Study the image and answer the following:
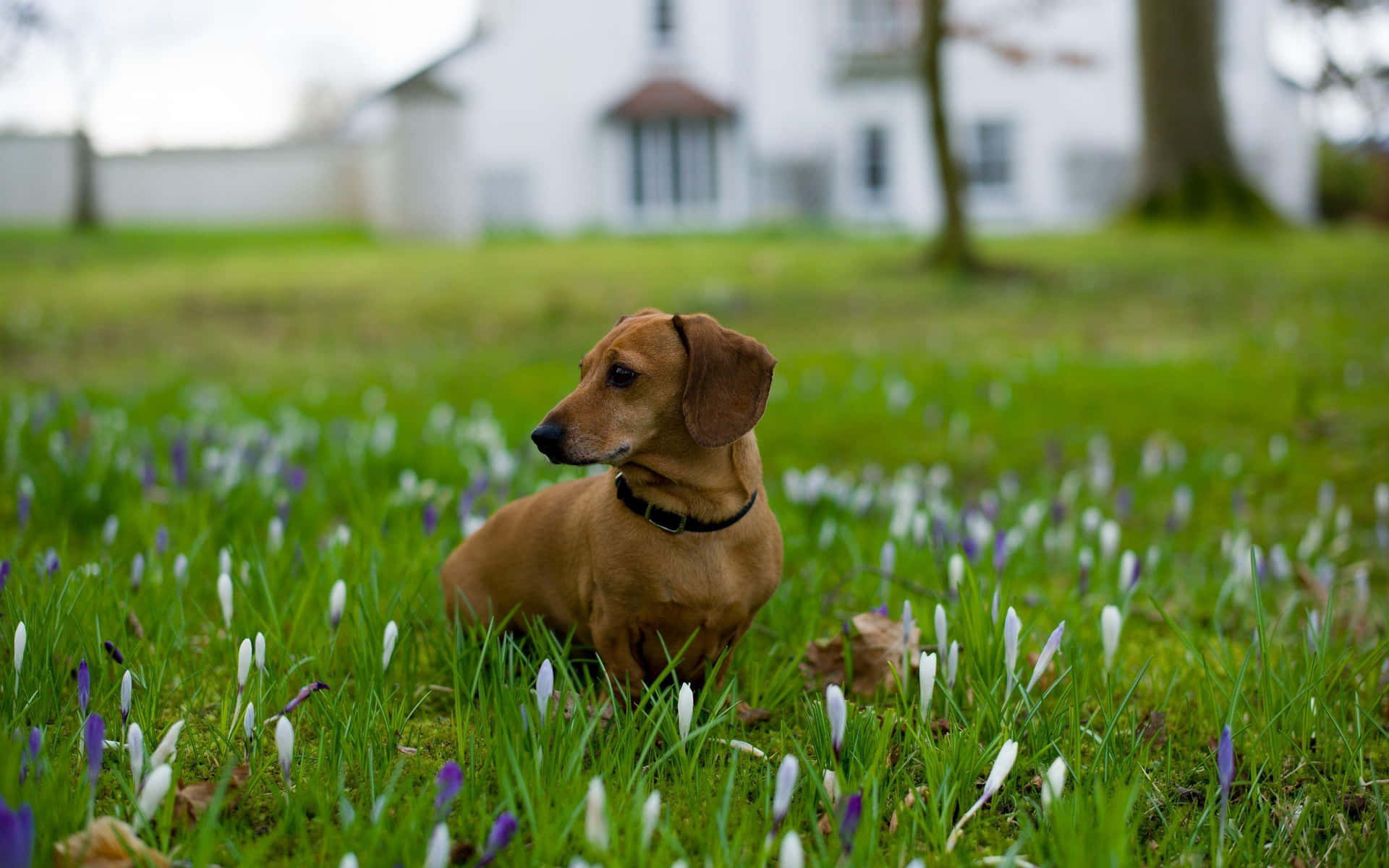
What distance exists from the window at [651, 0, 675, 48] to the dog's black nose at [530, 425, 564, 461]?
1269 inches

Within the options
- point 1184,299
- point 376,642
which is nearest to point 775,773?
point 376,642

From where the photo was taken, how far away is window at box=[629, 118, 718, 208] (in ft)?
106

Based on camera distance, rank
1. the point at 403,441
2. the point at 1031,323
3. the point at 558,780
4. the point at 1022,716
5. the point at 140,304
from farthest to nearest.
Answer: the point at 140,304 → the point at 1031,323 → the point at 403,441 → the point at 1022,716 → the point at 558,780

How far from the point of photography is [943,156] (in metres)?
15.0

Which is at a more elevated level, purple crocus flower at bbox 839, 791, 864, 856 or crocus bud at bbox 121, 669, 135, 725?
crocus bud at bbox 121, 669, 135, 725

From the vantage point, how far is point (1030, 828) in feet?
7.00

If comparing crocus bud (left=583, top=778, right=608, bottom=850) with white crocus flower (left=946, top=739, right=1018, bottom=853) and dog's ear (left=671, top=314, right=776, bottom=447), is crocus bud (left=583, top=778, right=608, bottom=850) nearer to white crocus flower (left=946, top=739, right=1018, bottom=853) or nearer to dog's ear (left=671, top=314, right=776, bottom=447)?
white crocus flower (left=946, top=739, right=1018, bottom=853)

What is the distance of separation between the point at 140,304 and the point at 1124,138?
1118 inches

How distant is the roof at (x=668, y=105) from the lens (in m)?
31.2

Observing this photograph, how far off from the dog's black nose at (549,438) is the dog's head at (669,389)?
47 mm

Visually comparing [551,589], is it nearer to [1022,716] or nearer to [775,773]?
[775,773]

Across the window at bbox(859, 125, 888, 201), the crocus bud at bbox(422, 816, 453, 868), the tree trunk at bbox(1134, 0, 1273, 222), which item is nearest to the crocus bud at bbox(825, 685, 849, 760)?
the crocus bud at bbox(422, 816, 453, 868)

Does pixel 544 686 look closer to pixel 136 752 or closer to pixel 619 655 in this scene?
pixel 619 655

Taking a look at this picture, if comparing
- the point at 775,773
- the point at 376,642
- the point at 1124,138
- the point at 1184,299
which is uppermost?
the point at 1124,138
